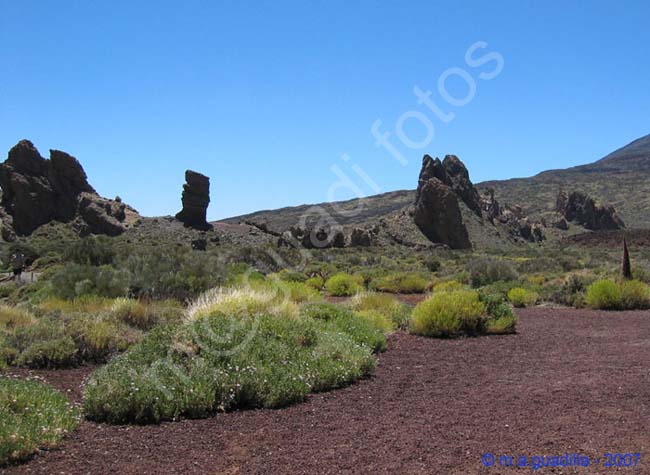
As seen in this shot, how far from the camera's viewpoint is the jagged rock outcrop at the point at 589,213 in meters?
81.0

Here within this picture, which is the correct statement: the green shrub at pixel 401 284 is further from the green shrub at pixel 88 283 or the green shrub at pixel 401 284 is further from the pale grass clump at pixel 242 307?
the pale grass clump at pixel 242 307

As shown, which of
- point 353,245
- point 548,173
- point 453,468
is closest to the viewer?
point 453,468

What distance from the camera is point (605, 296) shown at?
17.8 meters

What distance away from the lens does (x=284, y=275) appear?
27.8 m

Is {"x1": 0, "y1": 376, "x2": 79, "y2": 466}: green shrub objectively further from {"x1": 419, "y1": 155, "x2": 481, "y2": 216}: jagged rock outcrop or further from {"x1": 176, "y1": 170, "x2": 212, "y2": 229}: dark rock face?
{"x1": 419, "y1": 155, "x2": 481, "y2": 216}: jagged rock outcrop

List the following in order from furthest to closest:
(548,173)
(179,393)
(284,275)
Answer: (548,173) → (284,275) → (179,393)

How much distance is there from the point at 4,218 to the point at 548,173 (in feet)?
380

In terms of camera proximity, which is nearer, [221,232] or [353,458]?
[353,458]

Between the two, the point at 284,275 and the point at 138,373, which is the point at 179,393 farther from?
the point at 284,275

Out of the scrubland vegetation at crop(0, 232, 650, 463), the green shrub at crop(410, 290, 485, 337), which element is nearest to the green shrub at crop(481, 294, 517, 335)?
the scrubland vegetation at crop(0, 232, 650, 463)

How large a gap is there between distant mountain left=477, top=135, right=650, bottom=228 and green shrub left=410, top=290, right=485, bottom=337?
260 feet

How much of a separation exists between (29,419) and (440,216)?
2190 inches

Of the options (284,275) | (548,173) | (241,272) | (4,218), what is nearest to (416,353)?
(241,272)

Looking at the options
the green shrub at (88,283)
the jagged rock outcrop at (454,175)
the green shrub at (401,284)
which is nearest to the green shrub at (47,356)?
the green shrub at (88,283)
